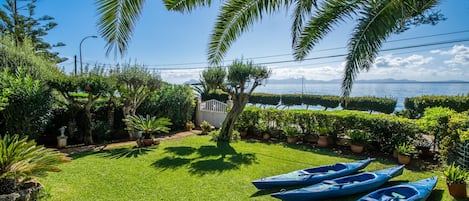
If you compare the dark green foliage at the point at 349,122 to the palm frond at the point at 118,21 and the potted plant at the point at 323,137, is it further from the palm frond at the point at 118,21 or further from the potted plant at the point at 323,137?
the palm frond at the point at 118,21

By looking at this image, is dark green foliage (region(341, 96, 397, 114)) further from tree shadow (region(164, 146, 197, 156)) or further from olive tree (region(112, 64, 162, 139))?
olive tree (region(112, 64, 162, 139))

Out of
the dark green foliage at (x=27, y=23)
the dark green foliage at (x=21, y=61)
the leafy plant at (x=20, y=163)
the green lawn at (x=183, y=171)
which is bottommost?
the green lawn at (x=183, y=171)

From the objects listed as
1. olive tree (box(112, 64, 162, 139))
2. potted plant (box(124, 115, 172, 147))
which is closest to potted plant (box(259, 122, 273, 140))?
potted plant (box(124, 115, 172, 147))

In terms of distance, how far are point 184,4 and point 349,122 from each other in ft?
21.7

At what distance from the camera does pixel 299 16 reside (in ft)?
15.7

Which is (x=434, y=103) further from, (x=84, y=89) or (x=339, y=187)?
(x=84, y=89)

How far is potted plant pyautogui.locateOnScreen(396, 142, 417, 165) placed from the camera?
6442 mm

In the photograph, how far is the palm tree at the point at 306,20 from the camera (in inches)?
107

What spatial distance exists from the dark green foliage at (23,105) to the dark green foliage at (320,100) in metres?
18.2

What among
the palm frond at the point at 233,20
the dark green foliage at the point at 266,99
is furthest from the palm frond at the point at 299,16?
the dark green foliage at the point at 266,99

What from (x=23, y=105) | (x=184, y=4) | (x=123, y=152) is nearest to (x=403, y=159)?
(x=184, y=4)

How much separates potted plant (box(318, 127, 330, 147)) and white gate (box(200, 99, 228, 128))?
16.7 ft

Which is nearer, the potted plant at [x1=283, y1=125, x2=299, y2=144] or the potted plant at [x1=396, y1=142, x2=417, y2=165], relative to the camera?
the potted plant at [x1=396, y1=142, x2=417, y2=165]

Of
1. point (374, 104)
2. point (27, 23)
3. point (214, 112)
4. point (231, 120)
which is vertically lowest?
point (231, 120)
